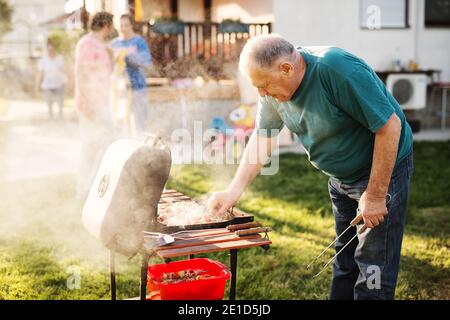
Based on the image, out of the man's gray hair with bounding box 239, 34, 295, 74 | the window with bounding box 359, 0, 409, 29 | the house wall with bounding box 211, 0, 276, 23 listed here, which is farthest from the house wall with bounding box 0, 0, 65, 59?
the man's gray hair with bounding box 239, 34, 295, 74

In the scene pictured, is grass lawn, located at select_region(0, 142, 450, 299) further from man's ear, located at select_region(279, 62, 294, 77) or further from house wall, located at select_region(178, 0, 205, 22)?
house wall, located at select_region(178, 0, 205, 22)

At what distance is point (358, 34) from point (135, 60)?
5.79m

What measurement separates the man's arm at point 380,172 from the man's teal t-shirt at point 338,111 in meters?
0.06

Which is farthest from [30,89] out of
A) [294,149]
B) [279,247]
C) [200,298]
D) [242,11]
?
[200,298]

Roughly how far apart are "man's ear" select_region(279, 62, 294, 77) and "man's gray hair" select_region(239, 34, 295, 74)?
42 mm

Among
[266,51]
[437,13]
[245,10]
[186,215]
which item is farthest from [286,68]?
[437,13]

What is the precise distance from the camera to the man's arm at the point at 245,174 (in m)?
3.30

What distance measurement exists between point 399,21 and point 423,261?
9.04 meters

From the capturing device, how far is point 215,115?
37.0 ft

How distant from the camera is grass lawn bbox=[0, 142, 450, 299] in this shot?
4.42m

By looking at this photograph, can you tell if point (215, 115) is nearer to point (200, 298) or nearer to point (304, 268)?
point (304, 268)

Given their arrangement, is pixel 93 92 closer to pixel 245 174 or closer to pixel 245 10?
pixel 245 174

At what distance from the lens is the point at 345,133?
118 inches

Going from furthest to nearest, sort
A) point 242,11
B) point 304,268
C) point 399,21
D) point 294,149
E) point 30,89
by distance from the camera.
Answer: point 30,89
point 242,11
point 399,21
point 294,149
point 304,268
